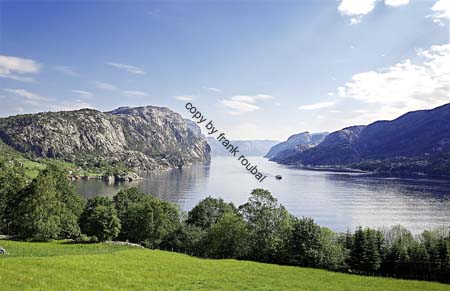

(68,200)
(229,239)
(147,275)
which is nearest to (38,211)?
(68,200)

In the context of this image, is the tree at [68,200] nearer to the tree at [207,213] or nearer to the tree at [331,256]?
the tree at [207,213]

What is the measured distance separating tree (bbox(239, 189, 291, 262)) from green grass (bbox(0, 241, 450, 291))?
45.6 ft

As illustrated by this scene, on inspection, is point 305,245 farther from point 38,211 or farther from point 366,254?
point 38,211

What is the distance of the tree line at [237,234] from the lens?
63812 mm

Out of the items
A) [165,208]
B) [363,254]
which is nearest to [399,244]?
[363,254]

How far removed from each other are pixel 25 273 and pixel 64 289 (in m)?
4.95

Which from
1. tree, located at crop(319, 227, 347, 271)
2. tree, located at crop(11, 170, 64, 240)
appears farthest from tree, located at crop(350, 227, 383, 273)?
tree, located at crop(11, 170, 64, 240)

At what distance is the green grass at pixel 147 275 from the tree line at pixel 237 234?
12262 mm

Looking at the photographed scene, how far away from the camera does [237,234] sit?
235ft

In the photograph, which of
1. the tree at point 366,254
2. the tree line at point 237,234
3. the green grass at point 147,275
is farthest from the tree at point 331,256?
the green grass at point 147,275

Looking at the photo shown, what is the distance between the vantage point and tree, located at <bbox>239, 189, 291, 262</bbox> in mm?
67500

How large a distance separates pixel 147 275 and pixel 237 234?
35969 mm

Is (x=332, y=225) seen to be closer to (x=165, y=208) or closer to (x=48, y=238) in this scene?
(x=165, y=208)

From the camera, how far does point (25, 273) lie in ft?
94.8
